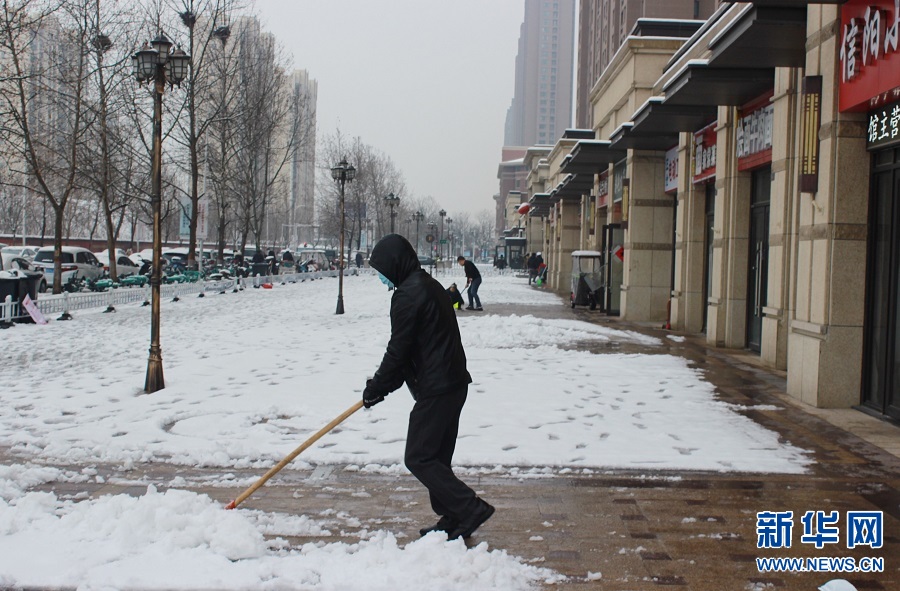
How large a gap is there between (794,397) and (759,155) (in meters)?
5.42

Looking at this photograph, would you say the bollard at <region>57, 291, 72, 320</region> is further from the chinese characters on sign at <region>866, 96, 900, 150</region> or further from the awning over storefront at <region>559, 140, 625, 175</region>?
the chinese characters on sign at <region>866, 96, 900, 150</region>

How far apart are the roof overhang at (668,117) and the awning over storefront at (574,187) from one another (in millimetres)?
12194

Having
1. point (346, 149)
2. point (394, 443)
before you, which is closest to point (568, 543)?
point (394, 443)

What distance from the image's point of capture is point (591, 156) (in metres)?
24.6

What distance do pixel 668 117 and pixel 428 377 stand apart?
13354mm

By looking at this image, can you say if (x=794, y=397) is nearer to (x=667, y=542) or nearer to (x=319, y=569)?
(x=667, y=542)

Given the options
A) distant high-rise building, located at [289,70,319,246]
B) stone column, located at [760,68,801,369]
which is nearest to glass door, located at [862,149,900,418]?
stone column, located at [760,68,801,369]

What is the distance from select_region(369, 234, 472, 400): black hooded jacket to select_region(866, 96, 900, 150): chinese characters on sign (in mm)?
5747

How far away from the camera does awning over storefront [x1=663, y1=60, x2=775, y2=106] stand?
1245 cm

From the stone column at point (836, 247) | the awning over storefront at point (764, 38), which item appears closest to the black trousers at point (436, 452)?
the stone column at point (836, 247)

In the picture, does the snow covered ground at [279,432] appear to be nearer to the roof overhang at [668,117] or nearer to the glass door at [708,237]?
the glass door at [708,237]

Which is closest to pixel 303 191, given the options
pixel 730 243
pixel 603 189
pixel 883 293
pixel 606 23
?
pixel 606 23

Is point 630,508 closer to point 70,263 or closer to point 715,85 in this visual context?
point 715,85

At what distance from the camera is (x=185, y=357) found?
43.5 feet
